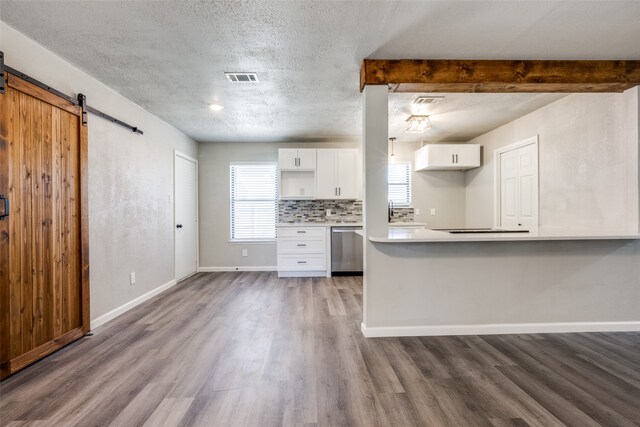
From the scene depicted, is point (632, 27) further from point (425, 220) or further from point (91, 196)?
point (91, 196)

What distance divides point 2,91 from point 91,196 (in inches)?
42.9

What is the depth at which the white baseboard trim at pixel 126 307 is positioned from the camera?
9.52 ft

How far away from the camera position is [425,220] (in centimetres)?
564

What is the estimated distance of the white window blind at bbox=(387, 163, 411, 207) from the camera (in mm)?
5613

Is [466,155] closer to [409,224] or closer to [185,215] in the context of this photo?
[409,224]

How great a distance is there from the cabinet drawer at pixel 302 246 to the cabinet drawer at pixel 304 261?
0.08 metres

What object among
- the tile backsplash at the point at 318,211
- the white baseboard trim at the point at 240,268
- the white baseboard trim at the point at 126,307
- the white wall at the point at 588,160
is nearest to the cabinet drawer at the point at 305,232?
the tile backsplash at the point at 318,211

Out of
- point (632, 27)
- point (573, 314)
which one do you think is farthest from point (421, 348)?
point (632, 27)

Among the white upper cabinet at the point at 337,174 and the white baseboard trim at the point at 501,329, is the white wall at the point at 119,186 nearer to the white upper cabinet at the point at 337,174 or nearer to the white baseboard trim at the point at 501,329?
the white upper cabinet at the point at 337,174

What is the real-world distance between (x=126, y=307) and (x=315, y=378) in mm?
2510

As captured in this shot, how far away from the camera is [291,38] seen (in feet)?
7.23

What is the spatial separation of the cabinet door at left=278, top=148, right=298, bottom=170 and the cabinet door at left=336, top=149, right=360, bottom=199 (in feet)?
2.43

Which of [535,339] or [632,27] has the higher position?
[632,27]

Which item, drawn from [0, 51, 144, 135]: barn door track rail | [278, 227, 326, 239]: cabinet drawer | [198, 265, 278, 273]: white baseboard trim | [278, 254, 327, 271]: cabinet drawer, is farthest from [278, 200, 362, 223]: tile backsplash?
[0, 51, 144, 135]: barn door track rail
